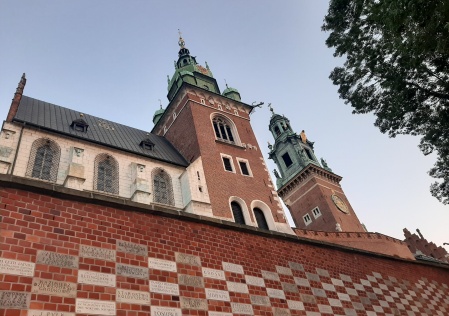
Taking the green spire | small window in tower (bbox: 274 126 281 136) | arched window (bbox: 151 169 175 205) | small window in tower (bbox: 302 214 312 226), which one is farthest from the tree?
small window in tower (bbox: 274 126 281 136)

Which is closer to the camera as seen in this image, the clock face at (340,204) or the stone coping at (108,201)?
the stone coping at (108,201)

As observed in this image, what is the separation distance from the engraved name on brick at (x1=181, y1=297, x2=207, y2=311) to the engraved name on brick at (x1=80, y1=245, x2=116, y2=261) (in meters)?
1.25

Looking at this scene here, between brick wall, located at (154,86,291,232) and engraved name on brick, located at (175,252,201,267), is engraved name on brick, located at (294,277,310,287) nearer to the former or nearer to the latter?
engraved name on brick, located at (175,252,201,267)

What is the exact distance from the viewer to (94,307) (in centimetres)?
445

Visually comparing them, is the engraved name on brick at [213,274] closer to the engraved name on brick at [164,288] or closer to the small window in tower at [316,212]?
the engraved name on brick at [164,288]

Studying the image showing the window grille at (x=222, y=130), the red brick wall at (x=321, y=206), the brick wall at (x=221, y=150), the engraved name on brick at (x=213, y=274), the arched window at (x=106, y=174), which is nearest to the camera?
the engraved name on brick at (x=213, y=274)

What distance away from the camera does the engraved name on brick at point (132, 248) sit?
5316 millimetres

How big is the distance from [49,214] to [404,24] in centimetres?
842

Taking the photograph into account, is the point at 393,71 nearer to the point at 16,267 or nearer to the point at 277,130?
the point at 16,267

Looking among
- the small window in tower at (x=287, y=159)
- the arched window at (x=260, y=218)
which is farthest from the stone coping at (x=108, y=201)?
the small window in tower at (x=287, y=159)

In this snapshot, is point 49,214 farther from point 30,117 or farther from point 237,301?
point 30,117

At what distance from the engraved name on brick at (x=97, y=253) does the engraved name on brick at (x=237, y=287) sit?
80.8 inches

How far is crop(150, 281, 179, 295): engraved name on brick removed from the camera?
512cm

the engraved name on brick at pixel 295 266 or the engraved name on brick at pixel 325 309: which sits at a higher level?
the engraved name on brick at pixel 295 266
